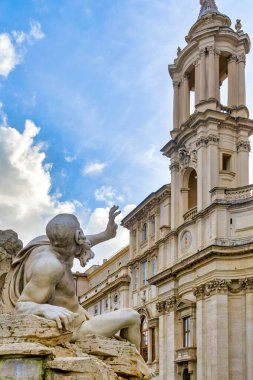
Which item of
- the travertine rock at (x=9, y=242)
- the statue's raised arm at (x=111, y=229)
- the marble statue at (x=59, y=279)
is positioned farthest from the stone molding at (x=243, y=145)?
the travertine rock at (x=9, y=242)

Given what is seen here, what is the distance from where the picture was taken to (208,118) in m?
43.2

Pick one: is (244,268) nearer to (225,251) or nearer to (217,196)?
(225,251)

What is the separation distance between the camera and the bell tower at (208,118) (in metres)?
43.2

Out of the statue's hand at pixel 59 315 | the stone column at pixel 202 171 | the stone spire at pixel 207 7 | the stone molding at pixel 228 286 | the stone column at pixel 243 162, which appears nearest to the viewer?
the statue's hand at pixel 59 315

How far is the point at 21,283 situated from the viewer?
487cm

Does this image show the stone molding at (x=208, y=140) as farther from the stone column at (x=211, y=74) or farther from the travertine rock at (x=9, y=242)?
the travertine rock at (x=9, y=242)

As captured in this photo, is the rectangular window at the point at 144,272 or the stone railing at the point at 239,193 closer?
the stone railing at the point at 239,193

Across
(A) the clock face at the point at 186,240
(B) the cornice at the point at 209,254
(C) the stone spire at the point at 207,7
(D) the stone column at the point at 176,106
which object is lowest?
(B) the cornice at the point at 209,254

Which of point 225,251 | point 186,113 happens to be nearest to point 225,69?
point 186,113

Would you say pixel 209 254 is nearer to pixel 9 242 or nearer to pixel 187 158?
pixel 187 158

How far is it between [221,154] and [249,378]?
1483cm

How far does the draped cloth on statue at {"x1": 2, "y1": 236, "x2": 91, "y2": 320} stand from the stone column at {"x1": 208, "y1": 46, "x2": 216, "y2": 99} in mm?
40298

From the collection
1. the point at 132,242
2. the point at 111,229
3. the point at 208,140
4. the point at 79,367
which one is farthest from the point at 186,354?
the point at 79,367

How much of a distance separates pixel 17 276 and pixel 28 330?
93cm
